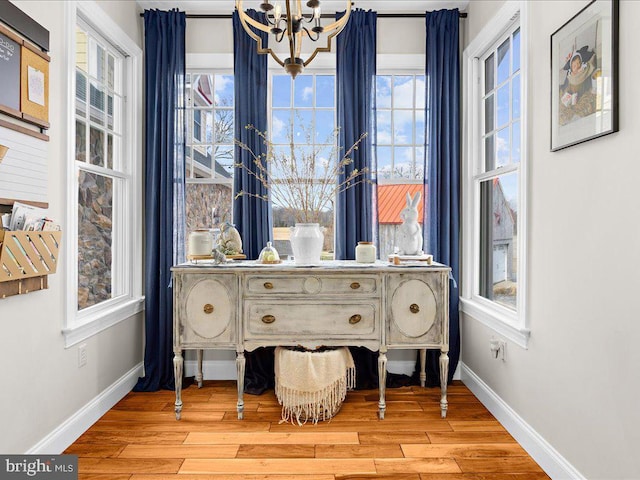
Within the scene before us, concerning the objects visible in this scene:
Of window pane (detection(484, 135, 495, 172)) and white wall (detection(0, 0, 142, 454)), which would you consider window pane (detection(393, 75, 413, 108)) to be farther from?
white wall (detection(0, 0, 142, 454))

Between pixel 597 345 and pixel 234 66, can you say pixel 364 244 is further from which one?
pixel 234 66

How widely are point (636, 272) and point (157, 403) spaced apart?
2.78m

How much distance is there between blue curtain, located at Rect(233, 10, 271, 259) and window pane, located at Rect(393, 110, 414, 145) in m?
1.00

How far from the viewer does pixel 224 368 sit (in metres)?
3.25

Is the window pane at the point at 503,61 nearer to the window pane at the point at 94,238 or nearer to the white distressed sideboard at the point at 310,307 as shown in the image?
the white distressed sideboard at the point at 310,307

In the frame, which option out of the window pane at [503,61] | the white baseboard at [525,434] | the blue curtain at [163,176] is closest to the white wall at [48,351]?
the blue curtain at [163,176]

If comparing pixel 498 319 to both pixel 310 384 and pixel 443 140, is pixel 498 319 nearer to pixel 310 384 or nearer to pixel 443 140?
pixel 310 384

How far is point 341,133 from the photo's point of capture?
3.10 meters

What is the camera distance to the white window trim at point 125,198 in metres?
2.26

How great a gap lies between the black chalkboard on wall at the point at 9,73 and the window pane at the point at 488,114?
2.74m

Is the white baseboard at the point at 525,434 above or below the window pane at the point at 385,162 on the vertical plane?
below

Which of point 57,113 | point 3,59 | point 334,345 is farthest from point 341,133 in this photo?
point 3,59

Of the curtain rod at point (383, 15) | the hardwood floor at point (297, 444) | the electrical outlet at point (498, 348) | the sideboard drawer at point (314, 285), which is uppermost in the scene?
the curtain rod at point (383, 15)

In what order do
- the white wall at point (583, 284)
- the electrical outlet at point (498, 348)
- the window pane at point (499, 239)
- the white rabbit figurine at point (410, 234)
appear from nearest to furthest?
the white wall at point (583, 284), the electrical outlet at point (498, 348), the window pane at point (499, 239), the white rabbit figurine at point (410, 234)
